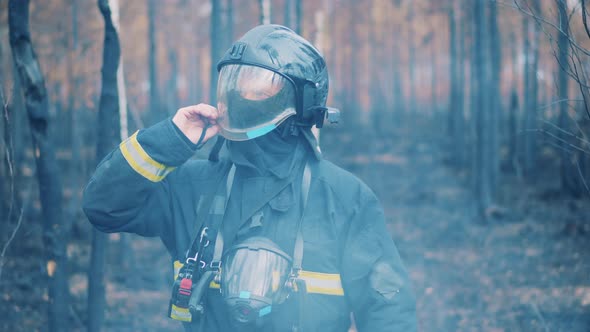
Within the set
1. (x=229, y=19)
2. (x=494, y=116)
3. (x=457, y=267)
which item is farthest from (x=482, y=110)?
(x=229, y=19)

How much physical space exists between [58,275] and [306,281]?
2.55 meters

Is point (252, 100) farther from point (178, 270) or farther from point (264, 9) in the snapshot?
point (264, 9)

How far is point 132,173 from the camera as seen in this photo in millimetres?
2424

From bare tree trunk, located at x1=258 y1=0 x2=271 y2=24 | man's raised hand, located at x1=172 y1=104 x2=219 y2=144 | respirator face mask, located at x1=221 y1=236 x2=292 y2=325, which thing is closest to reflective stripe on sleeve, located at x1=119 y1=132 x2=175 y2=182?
man's raised hand, located at x1=172 y1=104 x2=219 y2=144

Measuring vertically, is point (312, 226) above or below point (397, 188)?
above

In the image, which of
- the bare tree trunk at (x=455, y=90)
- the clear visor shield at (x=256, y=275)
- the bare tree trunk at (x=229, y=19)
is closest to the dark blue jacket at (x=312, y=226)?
the clear visor shield at (x=256, y=275)

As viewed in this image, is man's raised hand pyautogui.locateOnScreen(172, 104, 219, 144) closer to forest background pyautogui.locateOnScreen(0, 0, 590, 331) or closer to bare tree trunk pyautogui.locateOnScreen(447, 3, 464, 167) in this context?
forest background pyautogui.locateOnScreen(0, 0, 590, 331)

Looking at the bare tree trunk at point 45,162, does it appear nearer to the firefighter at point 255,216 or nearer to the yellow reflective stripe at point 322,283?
the firefighter at point 255,216

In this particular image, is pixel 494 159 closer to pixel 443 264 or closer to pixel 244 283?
pixel 443 264

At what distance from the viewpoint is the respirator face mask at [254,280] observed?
233 centimetres

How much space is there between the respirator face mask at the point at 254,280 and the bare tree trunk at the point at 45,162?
2268mm

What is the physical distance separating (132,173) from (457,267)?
7.25 m

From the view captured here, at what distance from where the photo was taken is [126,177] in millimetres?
2424

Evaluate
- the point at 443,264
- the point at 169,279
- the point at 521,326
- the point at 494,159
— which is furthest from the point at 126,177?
the point at 494,159
